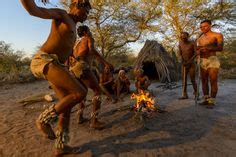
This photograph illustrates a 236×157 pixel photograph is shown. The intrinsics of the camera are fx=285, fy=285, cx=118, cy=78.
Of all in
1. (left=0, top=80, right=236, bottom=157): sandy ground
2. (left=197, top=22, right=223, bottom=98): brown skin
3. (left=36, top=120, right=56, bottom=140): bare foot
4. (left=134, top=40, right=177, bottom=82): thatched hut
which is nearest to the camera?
(left=36, top=120, right=56, bottom=140): bare foot

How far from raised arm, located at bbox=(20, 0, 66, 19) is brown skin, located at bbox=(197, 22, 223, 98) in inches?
155

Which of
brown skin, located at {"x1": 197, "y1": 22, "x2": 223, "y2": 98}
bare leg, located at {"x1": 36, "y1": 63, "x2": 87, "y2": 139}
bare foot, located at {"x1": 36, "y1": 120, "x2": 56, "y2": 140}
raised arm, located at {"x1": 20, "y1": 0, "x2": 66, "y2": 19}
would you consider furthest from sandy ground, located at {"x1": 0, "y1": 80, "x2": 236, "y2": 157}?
raised arm, located at {"x1": 20, "y1": 0, "x2": 66, "y2": 19}

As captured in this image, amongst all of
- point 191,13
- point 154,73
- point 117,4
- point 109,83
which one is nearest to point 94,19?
point 117,4

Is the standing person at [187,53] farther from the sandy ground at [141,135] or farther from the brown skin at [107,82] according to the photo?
the brown skin at [107,82]

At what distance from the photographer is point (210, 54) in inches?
246

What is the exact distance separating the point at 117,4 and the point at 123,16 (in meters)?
1.14

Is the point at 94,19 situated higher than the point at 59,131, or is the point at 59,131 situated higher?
the point at 94,19

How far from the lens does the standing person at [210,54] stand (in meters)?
6.04

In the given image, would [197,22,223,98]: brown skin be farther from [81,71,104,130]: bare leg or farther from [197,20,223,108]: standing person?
[81,71,104,130]: bare leg

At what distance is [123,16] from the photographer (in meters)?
23.4

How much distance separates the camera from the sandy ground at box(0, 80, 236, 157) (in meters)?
3.54

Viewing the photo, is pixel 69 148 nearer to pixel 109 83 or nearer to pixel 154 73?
pixel 109 83

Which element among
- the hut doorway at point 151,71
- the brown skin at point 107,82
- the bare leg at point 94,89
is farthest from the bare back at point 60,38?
the hut doorway at point 151,71

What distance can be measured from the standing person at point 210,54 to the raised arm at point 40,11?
155 inches
